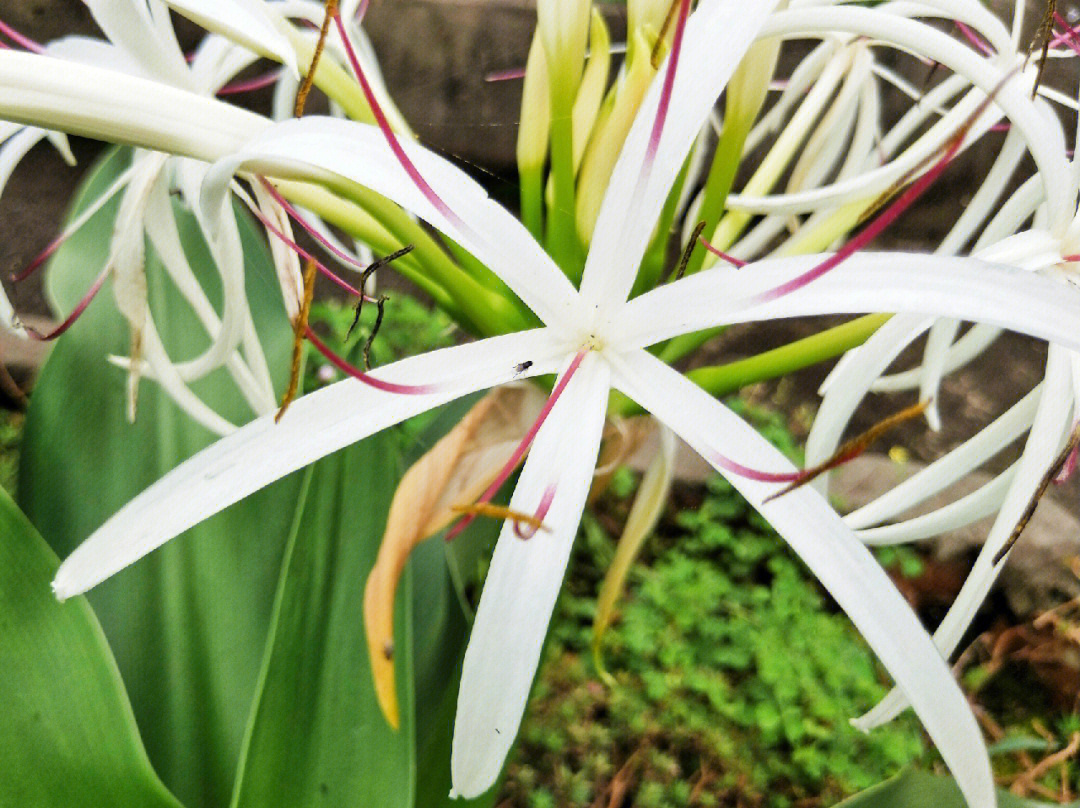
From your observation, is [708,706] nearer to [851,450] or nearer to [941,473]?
[941,473]

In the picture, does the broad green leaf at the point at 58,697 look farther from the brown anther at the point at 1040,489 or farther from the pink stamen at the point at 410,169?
the brown anther at the point at 1040,489

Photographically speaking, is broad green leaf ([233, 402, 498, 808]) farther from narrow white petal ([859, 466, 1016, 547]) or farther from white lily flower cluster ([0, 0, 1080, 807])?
narrow white petal ([859, 466, 1016, 547])

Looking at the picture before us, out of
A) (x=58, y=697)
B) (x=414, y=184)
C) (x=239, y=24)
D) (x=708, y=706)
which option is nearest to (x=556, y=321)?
(x=414, y=184)

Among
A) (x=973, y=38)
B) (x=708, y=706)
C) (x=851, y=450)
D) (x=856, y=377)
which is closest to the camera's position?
(x=851, y=450)

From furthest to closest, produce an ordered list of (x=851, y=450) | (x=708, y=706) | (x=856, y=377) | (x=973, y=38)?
(x=708, y=706), (x=973, y=38), (x=856, y=377), (x=851, y=450)

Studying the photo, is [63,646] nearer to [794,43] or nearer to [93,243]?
[93,243]

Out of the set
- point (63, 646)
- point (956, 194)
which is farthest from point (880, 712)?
point (956, 194)

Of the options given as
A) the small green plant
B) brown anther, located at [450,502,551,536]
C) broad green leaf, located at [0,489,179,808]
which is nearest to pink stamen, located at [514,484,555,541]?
brown anther, located at [450,502,551,536]
